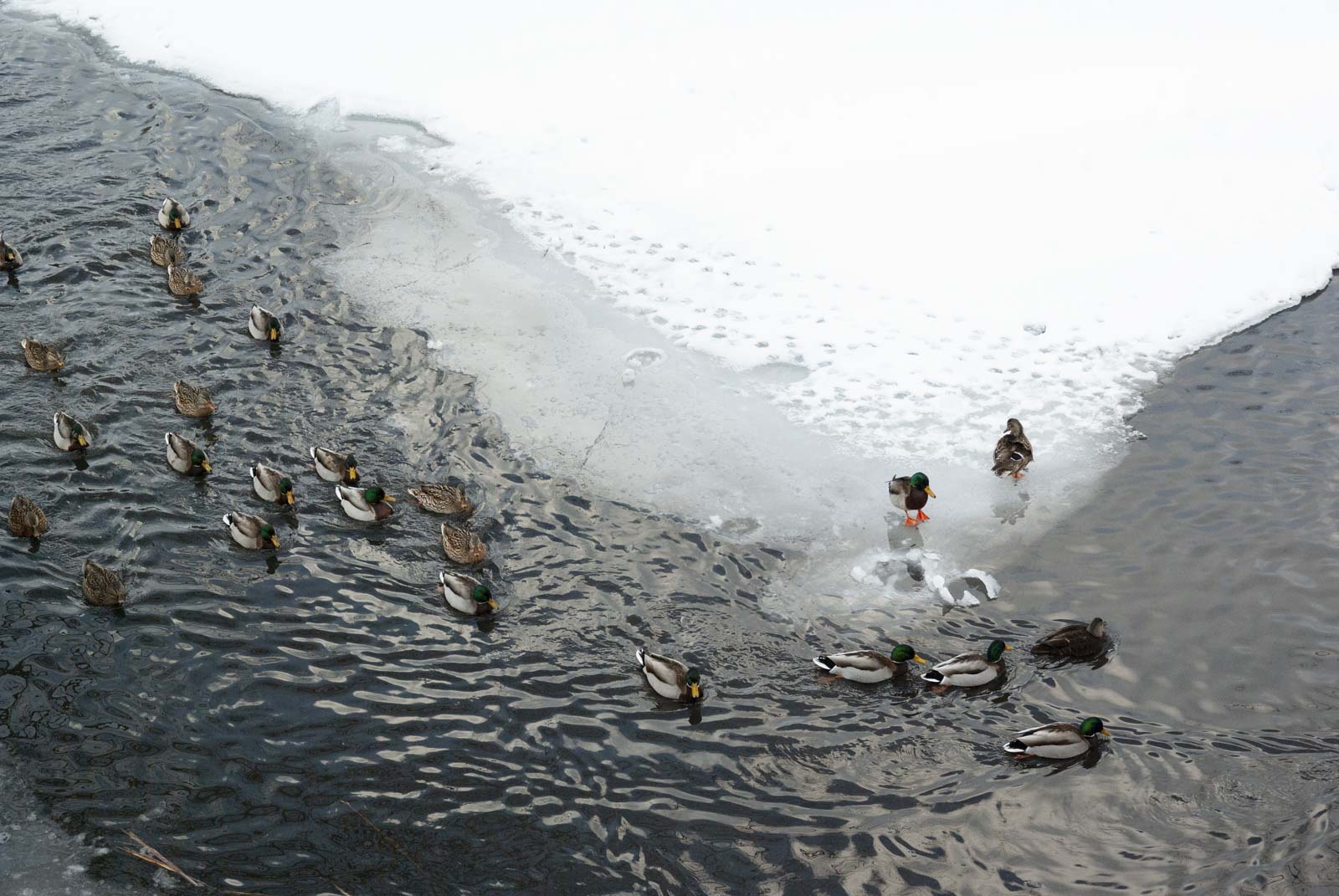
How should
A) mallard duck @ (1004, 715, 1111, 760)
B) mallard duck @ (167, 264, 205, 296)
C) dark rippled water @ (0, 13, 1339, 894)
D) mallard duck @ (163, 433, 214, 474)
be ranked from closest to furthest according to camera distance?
dark rippled water @ (0, 13, 1339, 894) → mallard duck @ (1004, 715, 1111, 760) → mallard duck @ (163, 433, 214, 474) → mallard duck @ (167, 264, 205, 296)

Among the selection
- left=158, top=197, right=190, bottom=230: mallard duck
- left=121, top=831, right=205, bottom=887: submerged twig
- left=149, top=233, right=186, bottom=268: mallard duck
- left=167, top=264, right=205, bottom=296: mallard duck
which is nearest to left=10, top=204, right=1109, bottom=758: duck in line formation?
left=167, top=264, right=205, bottom=296: mallard duck

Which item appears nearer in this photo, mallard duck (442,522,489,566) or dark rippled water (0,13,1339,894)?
dark rippled water (0,13,1339,894)

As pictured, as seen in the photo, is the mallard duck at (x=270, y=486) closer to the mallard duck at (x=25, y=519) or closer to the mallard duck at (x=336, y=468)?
the mallard duck at (x=336, y=468)

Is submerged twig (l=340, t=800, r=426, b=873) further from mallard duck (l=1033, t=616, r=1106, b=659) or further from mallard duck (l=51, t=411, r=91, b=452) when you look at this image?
mallard duck (l=51, t=411, r=91, b=452)

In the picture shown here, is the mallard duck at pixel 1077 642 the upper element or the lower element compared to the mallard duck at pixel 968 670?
upper

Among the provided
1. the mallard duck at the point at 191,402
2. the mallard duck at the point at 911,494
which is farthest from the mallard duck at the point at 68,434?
the mallard duck at the point at 911,494

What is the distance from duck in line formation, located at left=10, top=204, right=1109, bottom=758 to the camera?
26.7 feet

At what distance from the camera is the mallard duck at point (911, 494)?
978cm

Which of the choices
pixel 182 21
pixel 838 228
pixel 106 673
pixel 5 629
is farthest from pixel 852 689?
pixel 182 21

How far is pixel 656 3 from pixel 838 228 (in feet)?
22.8

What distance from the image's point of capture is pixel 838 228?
14.2m

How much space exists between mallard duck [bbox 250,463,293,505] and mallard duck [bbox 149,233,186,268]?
4.56 metres

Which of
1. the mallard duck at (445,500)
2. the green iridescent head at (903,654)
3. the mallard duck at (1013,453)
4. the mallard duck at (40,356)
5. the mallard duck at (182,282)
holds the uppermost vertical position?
the mallard duck at (1013,453)

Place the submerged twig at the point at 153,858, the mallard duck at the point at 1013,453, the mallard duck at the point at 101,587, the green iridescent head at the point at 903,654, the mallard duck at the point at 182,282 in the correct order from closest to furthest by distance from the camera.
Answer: the submerged twig at the point at 153,858 → the green iridescent head at the point at 903,654 → the mallard duck at the point at 101,587 → the mallard duck at the point at 1013,453 → the mallard duck at the point at 182,282
